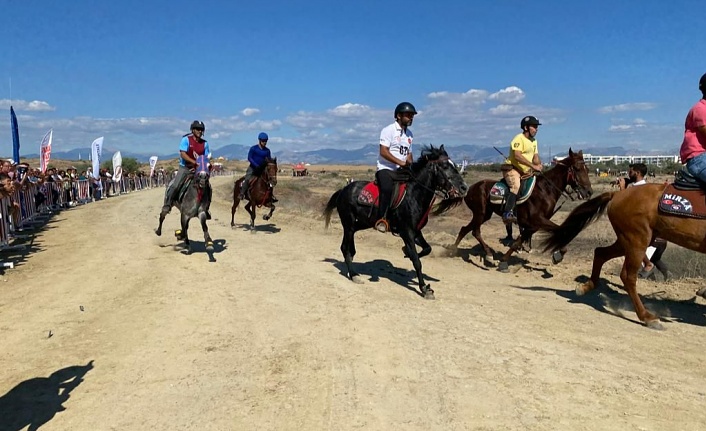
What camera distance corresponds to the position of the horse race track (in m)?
4.00

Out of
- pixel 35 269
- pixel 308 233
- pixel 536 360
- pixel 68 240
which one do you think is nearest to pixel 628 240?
pixel 536 360

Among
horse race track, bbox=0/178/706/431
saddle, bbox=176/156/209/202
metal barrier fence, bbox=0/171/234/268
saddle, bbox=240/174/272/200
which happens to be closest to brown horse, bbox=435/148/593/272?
horse race track, bbox=0/178/706/431

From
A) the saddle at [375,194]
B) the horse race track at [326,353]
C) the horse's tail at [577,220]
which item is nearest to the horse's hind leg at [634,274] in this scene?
the horse race track at [326,353]

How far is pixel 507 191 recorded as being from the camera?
10906mm

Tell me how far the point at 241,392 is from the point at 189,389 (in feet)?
1.72

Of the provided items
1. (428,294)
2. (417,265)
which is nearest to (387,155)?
(417,265)

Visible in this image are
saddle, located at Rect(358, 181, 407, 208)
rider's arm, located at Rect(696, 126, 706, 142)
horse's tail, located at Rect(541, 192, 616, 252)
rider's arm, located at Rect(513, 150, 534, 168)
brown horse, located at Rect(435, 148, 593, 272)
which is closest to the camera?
rider's arm, located at Rect(696, 126, 706, 142)

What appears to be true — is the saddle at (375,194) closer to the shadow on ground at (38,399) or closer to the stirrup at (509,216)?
the stirrup at (509,216)

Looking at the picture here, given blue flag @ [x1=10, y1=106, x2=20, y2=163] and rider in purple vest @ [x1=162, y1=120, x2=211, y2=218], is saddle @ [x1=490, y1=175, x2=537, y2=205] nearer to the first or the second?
rider in purple vest @ [x1=162, y1=120, x2=211, y2=218]

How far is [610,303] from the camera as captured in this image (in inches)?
300

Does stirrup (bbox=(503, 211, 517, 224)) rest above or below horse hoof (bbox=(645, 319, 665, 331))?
above

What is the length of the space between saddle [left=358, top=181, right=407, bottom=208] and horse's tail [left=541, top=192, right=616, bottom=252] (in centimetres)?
281

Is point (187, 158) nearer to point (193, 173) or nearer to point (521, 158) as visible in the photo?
point (193, 173)

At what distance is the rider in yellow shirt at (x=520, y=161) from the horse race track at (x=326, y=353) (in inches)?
73.5
